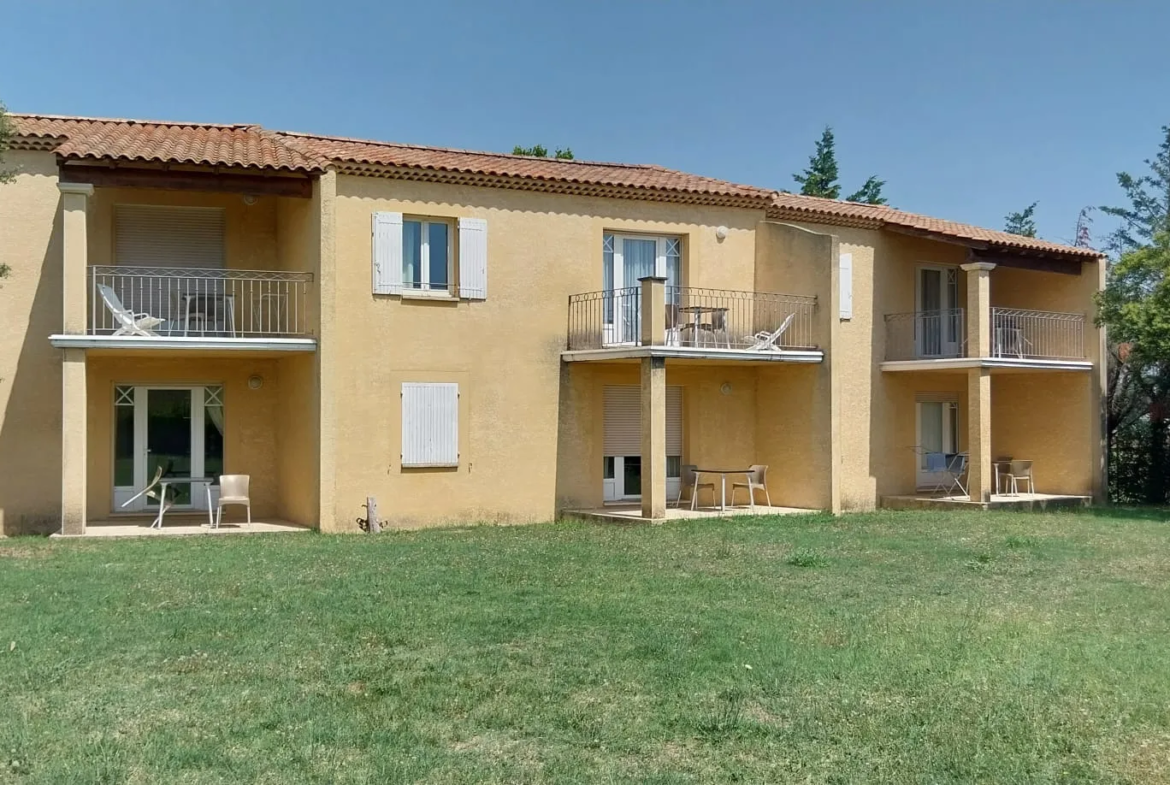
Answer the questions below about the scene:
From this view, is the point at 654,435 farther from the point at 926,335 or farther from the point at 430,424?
the point at 926,335

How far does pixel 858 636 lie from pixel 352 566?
5.88 meters

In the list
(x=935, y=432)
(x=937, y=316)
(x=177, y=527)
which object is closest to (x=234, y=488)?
(x=177, y=527)

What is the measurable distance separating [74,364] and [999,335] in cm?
1663

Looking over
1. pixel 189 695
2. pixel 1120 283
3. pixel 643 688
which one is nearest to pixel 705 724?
pixel 643 688

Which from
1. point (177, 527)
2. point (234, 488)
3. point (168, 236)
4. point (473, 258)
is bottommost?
point (177, 527)

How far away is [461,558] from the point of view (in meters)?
12.6

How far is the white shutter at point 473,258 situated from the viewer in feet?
57.6

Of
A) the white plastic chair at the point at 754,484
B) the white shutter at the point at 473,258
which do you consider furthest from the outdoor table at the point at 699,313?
the white shutter at the point at 473,258

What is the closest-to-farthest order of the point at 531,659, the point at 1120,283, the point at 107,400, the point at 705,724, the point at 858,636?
the point at 705,724, the point at 531,659, the point at 858,636, the point at 107,400, the point at 1120,283

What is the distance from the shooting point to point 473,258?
57.8ft

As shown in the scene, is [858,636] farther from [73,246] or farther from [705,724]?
[73,246]

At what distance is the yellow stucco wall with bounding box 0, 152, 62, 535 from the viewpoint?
16.2 meters

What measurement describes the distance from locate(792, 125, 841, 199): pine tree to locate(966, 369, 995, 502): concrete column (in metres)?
23.2

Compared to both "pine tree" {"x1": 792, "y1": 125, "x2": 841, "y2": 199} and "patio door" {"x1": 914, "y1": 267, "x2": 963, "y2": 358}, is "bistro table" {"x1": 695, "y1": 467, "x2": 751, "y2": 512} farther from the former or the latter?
"pine tree" {"x1": 792, "y1": 125, "x2": 841, "y2": 199}
